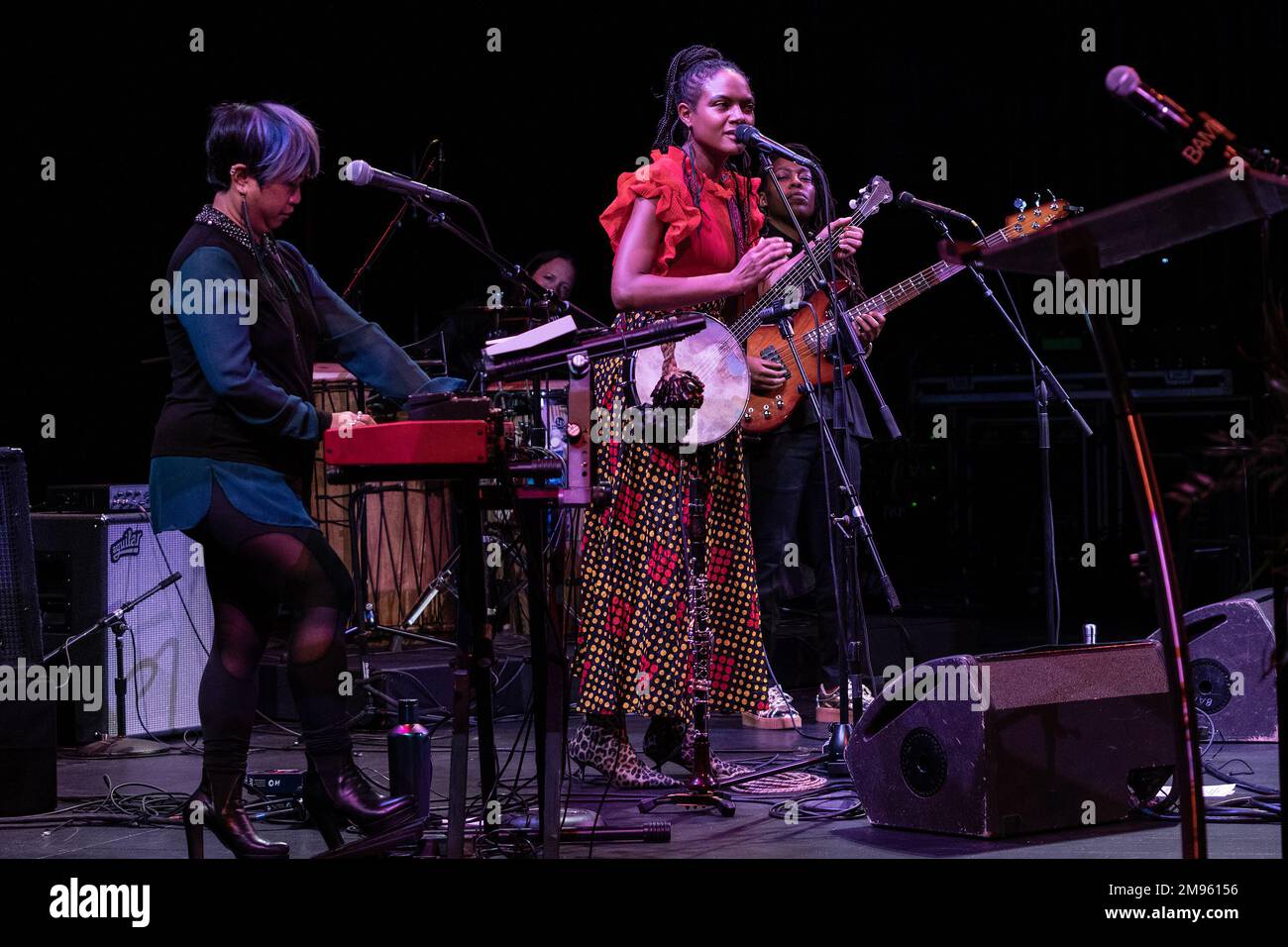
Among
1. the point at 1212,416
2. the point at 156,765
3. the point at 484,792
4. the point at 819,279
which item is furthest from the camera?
the point at 1212,416

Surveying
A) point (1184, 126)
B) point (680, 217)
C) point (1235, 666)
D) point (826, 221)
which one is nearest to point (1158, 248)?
point (1184, 126)

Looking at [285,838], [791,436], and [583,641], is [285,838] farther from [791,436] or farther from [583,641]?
[791,436]

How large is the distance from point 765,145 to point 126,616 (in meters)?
3.37

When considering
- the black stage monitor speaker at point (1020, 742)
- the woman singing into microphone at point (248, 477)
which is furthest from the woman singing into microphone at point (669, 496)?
the woman singing into microphone at point (248, 477)

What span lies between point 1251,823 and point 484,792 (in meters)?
2.04

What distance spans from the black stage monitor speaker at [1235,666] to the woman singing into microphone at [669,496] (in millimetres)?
1655

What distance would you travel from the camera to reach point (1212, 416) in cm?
948

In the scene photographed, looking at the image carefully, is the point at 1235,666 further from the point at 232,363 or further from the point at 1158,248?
the point at 232,363

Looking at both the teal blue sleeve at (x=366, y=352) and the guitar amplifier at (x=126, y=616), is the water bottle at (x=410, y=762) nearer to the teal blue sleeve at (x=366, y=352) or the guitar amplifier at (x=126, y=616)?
the teal blue sleeve at (x=366, y=352)

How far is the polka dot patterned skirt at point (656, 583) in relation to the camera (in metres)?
4.09

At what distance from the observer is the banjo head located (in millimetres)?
3996

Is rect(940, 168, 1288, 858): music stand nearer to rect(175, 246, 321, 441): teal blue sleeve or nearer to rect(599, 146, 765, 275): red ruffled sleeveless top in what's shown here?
rect(175, 246, 321, 441): teal blue sleeve
